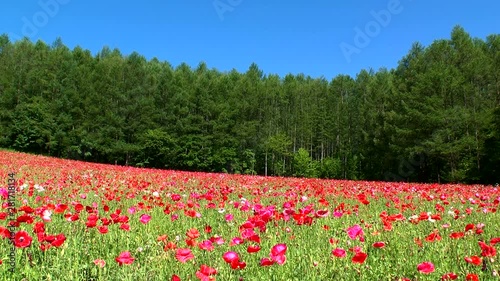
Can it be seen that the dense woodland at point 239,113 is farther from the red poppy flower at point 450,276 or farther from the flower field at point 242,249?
the red poppy flower at point 450,276

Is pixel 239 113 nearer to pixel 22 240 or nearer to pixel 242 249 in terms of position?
pixel 242 249

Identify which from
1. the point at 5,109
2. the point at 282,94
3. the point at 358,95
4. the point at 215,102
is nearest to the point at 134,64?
the point at 215,102

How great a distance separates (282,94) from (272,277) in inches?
2279

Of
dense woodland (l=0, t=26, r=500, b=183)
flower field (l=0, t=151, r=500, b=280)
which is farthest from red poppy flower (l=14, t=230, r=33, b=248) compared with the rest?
dense woodland (l=0, t=26, r=500, b=183)

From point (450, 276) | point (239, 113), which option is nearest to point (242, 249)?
point (450, 276)

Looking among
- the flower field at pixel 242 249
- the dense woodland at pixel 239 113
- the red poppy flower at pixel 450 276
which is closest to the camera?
the red poppy flower at pixel 450 276

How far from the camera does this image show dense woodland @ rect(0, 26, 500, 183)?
37500mm

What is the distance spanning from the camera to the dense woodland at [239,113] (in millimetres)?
37500

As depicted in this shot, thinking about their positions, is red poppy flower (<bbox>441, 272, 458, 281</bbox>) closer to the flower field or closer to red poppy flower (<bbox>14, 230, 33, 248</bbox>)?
the flower field

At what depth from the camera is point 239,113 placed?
53.6 meters

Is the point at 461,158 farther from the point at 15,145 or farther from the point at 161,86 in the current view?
the point at 15,145

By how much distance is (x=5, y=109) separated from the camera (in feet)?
161

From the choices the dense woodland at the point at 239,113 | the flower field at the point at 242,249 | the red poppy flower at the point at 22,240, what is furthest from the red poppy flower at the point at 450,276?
the dense woodland at the point at 239,113

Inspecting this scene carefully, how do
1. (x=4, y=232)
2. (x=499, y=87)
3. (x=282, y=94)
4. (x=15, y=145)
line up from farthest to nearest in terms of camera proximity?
(x=282, y=94) < (x=15, y=145) < (x=499, y=87) < (x=4, y=232)
